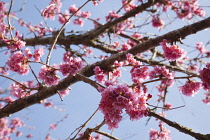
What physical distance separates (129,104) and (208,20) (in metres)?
1.77

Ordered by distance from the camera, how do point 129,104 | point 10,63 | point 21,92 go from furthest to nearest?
point 21,92
point 10,63
point 129,104

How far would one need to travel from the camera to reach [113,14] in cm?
538

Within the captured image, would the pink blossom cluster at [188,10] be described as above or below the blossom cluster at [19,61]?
above

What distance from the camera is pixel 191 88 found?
88.0 inches

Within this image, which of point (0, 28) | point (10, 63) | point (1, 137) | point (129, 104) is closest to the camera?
point (129, 104)

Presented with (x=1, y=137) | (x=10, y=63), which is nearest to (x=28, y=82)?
(x=1, y=137)

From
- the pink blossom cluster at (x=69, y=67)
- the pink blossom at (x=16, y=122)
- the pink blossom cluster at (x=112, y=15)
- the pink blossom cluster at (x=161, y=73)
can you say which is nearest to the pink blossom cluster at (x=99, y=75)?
the pink blossom cluster at (x=69, y=67)

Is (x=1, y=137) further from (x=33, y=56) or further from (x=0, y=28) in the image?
(x=33, y=56)

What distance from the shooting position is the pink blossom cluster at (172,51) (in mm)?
2326

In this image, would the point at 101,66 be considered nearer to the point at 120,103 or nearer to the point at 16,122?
the point at 120,103

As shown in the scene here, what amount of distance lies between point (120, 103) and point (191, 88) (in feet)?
3.77

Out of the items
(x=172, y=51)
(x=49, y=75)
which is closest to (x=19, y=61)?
(x=49, y=75)

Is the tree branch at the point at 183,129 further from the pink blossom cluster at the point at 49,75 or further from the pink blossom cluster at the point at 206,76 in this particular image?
the pink blossom cluster at the point at 49,75

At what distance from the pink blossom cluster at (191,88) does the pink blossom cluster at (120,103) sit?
89 cm
